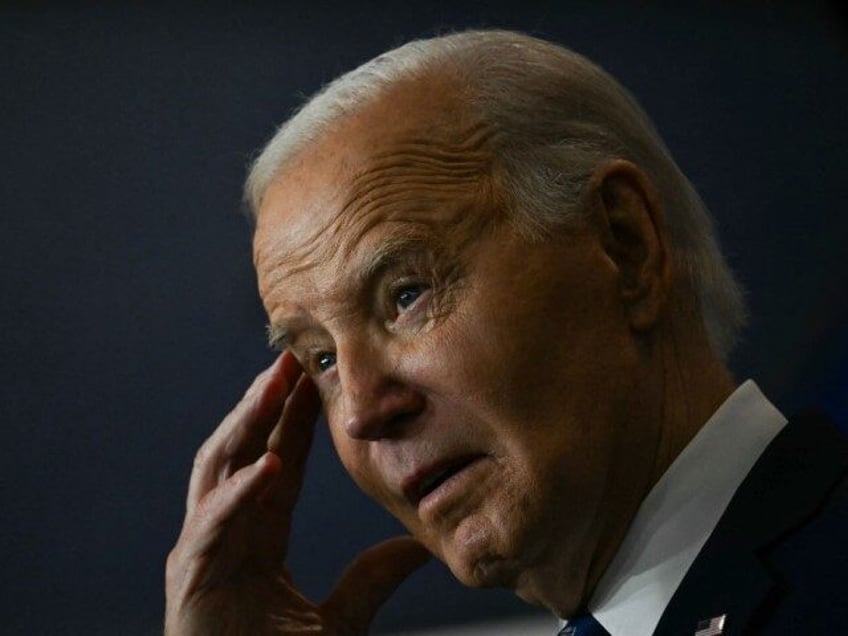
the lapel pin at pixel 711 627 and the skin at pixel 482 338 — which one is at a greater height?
the skin at pixel 482 338

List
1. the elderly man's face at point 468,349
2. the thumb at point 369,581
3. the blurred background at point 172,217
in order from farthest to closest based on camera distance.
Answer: the blurred background at point 172,217 → the thumb at point 369,581 → the elderly man's face at point 468,349

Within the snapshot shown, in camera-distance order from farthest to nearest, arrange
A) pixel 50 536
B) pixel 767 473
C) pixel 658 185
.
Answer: pixel 50 536 < pixel 658 185 < pixel 767 473

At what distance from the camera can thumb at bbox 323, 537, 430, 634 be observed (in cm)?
238

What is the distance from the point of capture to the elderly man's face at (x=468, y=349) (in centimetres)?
187

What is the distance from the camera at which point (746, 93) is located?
2867 mm

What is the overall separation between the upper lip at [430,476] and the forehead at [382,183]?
0.84 ft

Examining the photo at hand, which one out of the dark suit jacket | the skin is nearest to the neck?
the skin

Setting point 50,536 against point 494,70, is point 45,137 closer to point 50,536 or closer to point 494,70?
point 50,536

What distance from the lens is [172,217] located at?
287cm

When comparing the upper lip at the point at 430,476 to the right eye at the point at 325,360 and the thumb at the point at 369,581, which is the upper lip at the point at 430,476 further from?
the thumb at the point at 369,581

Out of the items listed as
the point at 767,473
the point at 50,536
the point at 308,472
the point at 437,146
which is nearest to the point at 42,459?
the point at 50,536

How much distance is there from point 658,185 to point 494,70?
0.81ft

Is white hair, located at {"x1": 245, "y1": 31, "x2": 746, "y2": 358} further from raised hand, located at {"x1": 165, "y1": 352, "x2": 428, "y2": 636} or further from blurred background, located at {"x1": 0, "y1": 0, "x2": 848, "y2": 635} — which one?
blurred background, located at {"x1": 0, "y1": 0, "x2": 848, "y2": 635}

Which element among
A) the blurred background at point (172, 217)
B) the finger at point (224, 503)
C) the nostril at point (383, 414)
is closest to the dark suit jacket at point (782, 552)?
the nostril at point (383, 414)
